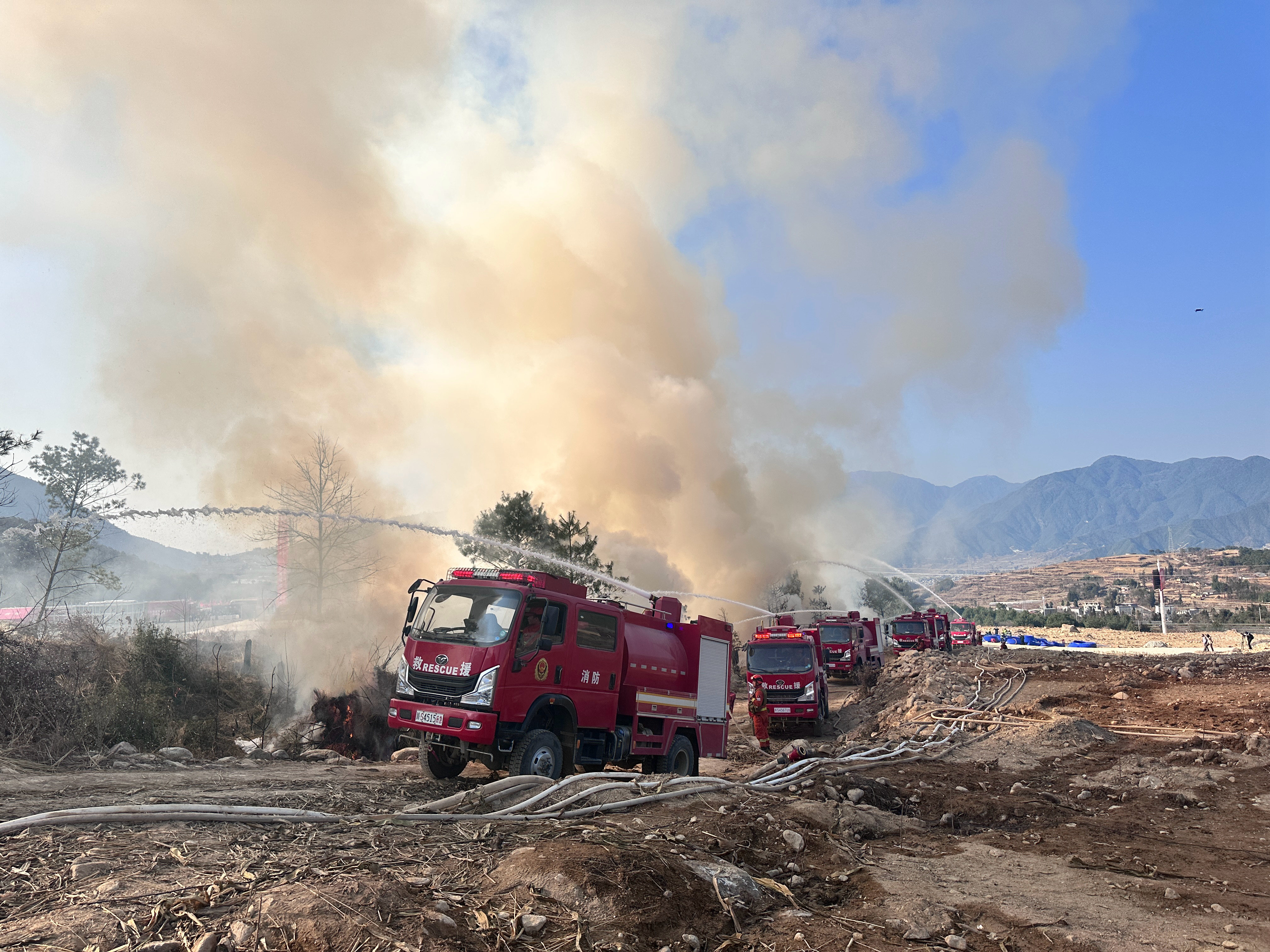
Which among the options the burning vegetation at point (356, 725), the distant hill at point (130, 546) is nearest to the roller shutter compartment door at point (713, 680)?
the burning vegetation at point (356, 725)

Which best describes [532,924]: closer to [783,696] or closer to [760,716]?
[760,716]

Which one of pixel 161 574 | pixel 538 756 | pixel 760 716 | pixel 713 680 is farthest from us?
pixel 161 574

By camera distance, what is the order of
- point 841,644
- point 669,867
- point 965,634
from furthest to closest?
point 965,634 → point 841,644 → point 669,867

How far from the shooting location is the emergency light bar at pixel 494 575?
1054 cm

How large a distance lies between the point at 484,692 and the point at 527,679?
2.13 feet

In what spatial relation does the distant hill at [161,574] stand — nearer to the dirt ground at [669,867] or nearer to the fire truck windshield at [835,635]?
the fire truck windshield at [835,635]

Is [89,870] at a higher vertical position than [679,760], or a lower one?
higher

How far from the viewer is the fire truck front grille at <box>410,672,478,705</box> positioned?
378 inches

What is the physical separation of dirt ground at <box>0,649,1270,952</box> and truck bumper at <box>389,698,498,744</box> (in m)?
0.73

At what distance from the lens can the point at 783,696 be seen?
21.6m

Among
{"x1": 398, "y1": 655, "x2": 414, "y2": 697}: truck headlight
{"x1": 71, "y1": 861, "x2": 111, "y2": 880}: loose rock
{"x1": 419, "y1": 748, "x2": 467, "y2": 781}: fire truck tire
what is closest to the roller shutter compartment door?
{"x1": 419, "y1": 748, "x2": 467, "y2": 781}: fire truck tire

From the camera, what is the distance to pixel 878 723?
67.7 feet

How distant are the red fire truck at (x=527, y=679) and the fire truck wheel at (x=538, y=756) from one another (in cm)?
1

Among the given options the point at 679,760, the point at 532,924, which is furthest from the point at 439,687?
the point at 532,924
